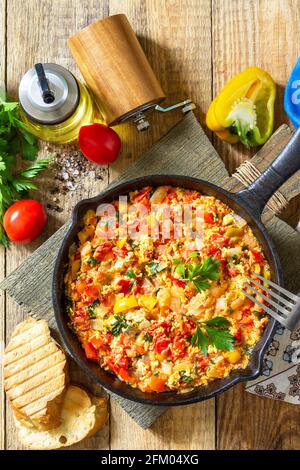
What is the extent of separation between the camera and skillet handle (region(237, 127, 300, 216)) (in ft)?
11.8

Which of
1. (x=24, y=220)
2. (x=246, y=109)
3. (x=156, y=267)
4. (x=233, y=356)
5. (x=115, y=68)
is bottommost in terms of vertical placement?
(x=233, y=356)

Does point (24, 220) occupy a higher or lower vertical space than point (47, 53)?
lower

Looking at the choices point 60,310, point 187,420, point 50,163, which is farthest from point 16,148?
point 187,420

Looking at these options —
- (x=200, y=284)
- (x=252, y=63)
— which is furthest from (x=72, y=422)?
(x=252, y=63)

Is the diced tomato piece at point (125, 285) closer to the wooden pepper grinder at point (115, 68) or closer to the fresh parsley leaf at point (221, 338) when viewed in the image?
the fresh parsley leaf at point (221, 338)

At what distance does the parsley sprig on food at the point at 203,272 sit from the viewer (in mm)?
3734

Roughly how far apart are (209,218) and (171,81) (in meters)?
1.12

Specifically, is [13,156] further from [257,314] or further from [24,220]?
[257,314]

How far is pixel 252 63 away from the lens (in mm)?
4453

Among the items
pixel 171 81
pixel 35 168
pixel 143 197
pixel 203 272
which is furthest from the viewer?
pixel 171 81

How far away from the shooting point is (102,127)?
13.9ft

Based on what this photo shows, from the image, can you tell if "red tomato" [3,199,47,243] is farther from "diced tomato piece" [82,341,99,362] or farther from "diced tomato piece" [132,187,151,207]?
"diced tomato piece" [82,341,99,362]

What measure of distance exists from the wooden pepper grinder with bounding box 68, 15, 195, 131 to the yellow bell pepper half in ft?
1.35
